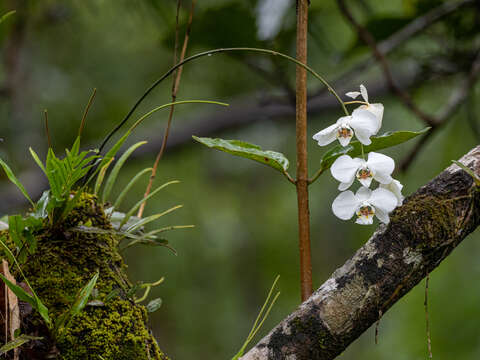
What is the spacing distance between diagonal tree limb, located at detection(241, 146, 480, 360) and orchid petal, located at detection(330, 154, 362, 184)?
71 mm

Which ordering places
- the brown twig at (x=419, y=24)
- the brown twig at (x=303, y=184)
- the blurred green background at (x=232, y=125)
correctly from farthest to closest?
1. the blurred green background at (x=232, y=125)
2. the brown twig at (x=419, y=24)
3. the brown twig at (x=303, y=184)

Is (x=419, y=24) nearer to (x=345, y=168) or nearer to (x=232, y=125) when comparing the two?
(x=232, y=125)

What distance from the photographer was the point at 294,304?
3357 millimetres

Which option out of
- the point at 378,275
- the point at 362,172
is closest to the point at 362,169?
the point at 362,172

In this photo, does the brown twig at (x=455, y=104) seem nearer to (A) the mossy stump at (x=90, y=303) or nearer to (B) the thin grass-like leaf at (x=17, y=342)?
(A) the mossy stump at (x=90, y=303)

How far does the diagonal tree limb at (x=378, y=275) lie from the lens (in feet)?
1.75

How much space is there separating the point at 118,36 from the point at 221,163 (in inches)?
50.2

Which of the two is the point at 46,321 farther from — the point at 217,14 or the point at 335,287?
the point at 217,14

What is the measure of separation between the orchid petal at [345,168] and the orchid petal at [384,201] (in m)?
0.04

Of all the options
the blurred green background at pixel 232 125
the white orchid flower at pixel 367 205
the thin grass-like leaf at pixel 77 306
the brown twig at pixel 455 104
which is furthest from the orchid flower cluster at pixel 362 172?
the brown twig at pixel 455 104

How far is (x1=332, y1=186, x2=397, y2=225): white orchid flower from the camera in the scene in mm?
549

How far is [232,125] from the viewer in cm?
221

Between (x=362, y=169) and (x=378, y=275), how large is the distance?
A: 128 mm

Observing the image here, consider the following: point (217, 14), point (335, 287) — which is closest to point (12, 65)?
point (217, 14)
